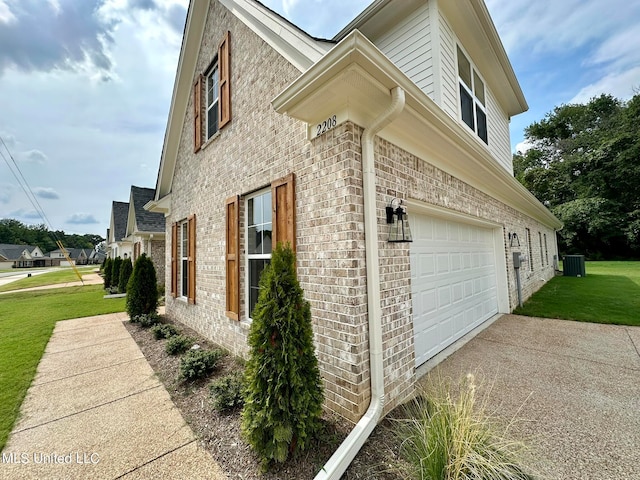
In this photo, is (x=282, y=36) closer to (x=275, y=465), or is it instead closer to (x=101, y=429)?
(x=275, y=465)

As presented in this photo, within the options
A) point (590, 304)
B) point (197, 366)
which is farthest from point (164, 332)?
point (590, 304)

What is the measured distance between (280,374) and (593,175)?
115 ft

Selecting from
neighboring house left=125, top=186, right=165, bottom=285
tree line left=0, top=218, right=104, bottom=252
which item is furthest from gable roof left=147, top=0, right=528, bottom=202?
tree line left=0, top=218, right=104, bottom=252

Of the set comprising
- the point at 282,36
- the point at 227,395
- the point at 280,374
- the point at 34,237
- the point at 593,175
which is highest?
the point at 34,237

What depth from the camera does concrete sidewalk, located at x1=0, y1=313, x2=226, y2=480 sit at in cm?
232

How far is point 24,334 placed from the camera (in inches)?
256

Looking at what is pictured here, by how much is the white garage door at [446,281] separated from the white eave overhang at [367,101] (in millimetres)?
1106

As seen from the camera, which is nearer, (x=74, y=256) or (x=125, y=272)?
(x=125, y=272)

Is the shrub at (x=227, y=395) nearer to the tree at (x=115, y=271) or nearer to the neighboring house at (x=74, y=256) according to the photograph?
the tree at (x=115, y=271)

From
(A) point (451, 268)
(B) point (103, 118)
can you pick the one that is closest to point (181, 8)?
(B) point (103, 118)

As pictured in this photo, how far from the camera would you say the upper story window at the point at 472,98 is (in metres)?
6.00

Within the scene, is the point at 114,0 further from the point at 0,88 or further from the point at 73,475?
the point at 0,88

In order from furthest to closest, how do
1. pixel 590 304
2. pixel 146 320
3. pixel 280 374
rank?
pixel 590 304
pixel 146 320
pixel 280 374

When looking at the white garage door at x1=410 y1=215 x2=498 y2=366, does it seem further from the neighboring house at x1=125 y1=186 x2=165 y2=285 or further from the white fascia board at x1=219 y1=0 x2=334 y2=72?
the neighboring house at x1=125 y1=186 x2=165 y2=285
